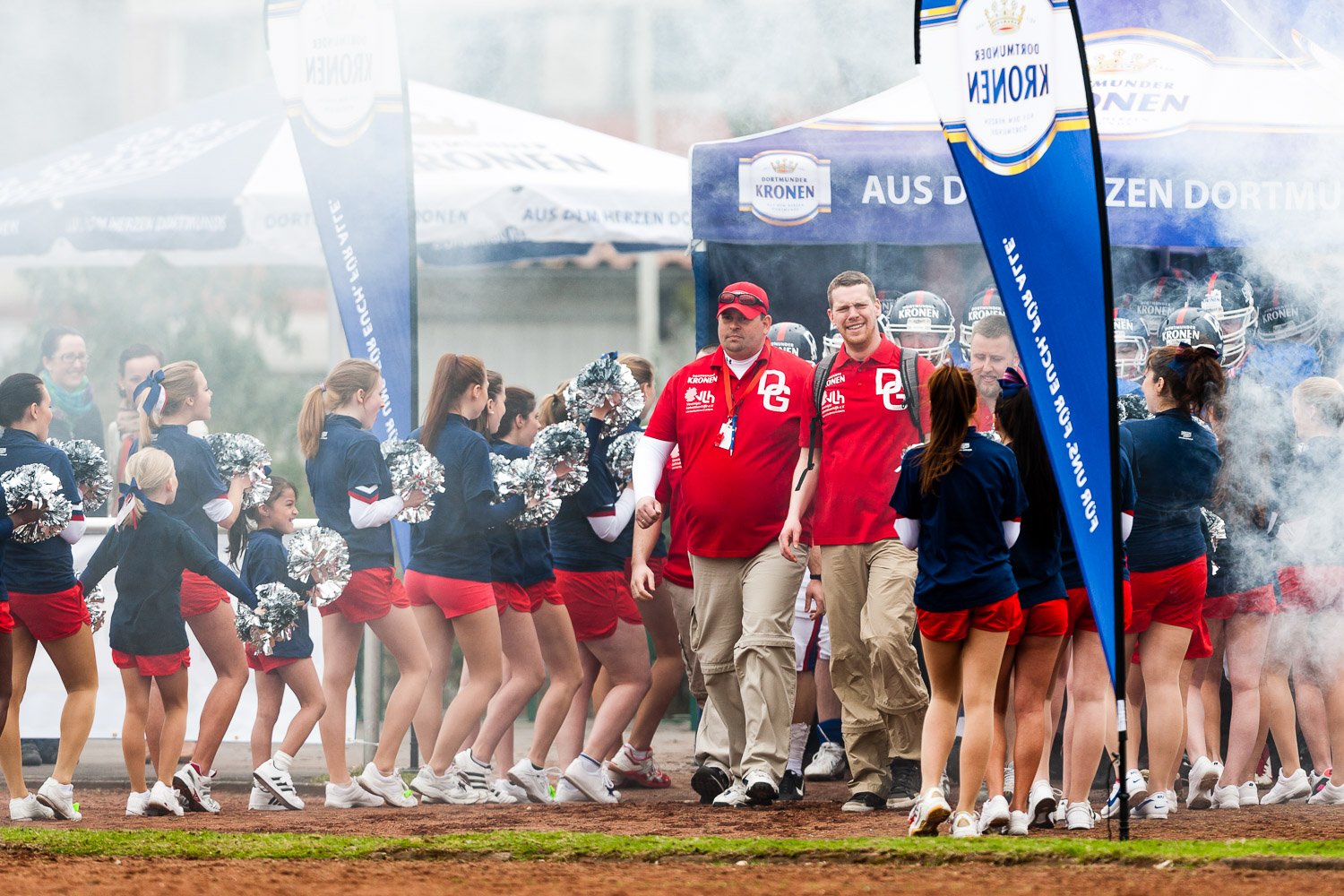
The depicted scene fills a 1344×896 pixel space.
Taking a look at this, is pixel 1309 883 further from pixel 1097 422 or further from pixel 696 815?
pixel 696 815

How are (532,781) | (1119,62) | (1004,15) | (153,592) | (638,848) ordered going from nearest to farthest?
(638,848), (1004,15), (153,592), (532,781), (1119,62)

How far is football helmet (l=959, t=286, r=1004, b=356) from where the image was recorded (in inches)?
290

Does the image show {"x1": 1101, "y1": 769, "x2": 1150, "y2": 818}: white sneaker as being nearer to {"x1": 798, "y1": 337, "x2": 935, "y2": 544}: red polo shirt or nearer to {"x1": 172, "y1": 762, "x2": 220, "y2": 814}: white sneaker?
{"x1": 798, "y1": 337, "x2": 935, "y2": 544}: red polo shirt

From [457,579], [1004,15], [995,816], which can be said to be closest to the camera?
[1004,15]

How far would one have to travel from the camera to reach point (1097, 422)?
4.82m

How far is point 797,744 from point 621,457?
1.50 m

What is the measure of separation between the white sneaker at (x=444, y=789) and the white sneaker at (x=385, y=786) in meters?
0.07

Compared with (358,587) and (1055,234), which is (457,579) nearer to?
(358,587)

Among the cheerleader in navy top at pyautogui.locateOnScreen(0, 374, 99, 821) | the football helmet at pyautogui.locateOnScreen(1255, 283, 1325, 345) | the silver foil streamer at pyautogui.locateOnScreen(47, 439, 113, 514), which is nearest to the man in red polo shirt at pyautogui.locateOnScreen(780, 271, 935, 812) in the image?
the football helmet at pyautogui.locateOnScreen(1255, 283, 1325, 345)

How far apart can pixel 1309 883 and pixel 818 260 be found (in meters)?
4.27

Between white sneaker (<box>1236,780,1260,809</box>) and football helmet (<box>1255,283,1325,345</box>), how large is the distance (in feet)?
6.81

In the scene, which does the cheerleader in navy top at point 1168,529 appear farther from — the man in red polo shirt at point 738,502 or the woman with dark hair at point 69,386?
the woman with dark hair at point 69,386

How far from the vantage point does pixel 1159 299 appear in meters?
7.36

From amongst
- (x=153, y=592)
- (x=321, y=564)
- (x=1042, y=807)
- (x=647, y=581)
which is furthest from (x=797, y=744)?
(x=153, y=592)
